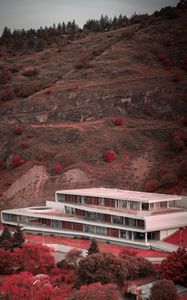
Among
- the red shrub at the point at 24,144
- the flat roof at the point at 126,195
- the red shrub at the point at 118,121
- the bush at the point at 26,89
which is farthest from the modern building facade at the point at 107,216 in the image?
the bush at the point at 26,89

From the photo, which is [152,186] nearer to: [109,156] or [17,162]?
[109,156]

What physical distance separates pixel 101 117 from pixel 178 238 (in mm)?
38335

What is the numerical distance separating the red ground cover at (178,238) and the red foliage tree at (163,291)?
15618mm

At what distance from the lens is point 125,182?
7919 cm

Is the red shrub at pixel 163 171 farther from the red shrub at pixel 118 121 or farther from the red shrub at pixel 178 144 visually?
the red shrub at pixel 118 121

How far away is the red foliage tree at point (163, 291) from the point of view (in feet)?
137

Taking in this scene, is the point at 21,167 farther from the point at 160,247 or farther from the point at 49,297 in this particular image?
the point at 49,297

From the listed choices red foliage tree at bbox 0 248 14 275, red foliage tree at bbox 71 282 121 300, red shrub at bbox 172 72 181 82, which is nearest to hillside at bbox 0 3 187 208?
red shrub at bbox 172 72 181 82

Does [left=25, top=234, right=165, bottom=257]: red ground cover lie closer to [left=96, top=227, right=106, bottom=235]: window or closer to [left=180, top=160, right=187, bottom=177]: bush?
[left=96, top=227, right=106, bottom=235]: window

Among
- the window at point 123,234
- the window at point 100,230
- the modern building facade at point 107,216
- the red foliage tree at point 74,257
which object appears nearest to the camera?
the red foliage tree at point 74,257

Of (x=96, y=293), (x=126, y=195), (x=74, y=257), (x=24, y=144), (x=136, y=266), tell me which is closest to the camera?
(x=96, y=293)

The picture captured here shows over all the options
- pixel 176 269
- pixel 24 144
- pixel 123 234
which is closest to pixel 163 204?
pixel 123 234

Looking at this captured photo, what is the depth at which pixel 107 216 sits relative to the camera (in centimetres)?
6456

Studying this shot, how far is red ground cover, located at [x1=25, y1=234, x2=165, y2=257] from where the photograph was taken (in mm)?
57688
